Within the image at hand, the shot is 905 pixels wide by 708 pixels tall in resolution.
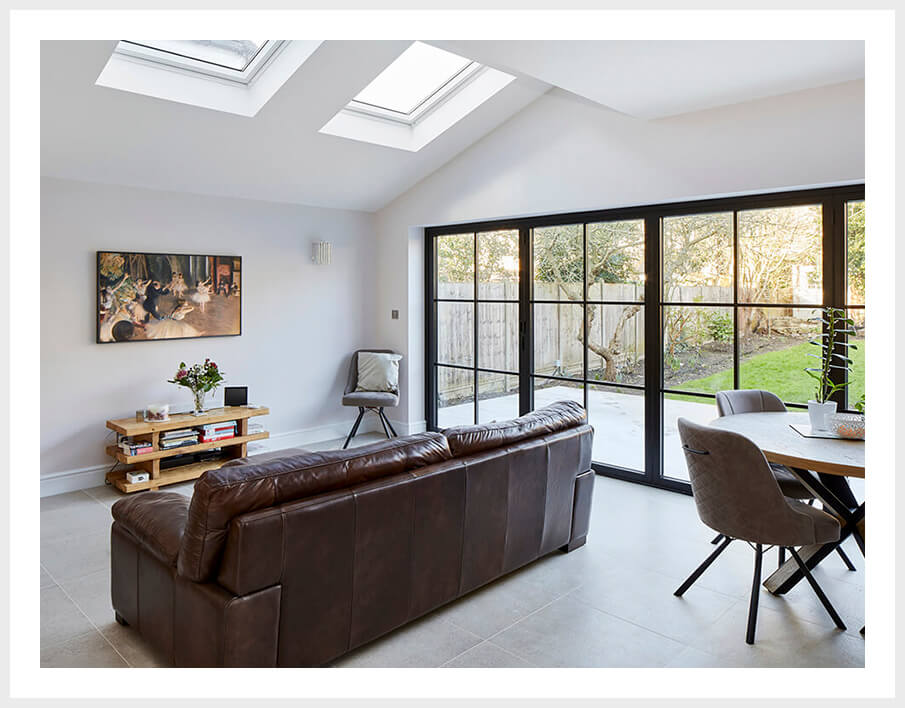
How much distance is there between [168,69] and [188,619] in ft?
10.8

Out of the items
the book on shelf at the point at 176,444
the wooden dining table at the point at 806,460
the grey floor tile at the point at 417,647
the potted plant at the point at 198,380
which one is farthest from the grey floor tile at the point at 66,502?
the wooden dining table at the point at 806,460

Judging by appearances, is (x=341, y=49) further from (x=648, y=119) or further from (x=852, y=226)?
(x=852, y=226)

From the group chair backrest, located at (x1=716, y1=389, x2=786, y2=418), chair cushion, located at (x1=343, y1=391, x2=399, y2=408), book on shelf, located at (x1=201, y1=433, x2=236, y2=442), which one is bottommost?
book on shelf, located at (x1=201, y1=433, x2=236, y2=442)

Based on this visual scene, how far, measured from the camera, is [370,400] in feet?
18.9

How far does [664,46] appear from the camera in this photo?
9.91 ft

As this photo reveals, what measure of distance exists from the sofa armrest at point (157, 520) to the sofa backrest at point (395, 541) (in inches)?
13.6

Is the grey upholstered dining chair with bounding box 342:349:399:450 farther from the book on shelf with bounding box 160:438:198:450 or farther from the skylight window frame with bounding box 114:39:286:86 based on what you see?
the skylight window frame with bounding box 114:39:286:86

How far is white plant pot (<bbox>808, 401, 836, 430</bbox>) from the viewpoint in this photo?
2859mm

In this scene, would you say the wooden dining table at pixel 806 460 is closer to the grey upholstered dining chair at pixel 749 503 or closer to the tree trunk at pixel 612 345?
the grey upholstered dining chair at pixel 749 503

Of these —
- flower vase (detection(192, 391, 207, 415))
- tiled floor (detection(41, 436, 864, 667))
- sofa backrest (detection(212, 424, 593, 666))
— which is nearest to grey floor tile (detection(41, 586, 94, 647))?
tiled floor (detection(41, 436, 864, 667))

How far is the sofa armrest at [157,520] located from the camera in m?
2.27

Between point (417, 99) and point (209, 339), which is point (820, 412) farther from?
point (209, 339)

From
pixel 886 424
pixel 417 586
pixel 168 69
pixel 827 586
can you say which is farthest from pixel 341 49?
pixel 827 586

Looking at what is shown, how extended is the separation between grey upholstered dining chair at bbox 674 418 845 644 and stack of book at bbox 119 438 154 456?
12.1 ft
